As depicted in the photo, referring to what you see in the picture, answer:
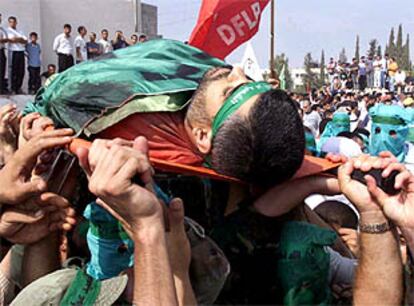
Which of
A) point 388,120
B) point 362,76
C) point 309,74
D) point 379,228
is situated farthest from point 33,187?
point 309,74

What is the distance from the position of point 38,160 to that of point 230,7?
286cm

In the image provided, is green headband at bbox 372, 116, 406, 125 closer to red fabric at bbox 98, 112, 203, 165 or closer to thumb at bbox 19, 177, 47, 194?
red fabric at bbox 98, 112, 203, 165

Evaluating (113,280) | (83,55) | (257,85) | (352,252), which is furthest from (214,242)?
(83,55)

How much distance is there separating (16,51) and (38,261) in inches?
472

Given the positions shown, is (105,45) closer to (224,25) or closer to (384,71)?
(224,25)

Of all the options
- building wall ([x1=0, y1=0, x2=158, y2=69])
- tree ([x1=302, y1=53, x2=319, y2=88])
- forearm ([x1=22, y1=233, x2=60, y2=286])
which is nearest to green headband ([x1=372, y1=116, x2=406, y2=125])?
forearm ([x1=22, y1=233, x2=60, y2=286])

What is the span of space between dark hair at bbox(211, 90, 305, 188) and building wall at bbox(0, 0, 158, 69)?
14.1 metres

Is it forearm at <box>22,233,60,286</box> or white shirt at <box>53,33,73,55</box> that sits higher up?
white shirt at <box>53,33,73,55</box>

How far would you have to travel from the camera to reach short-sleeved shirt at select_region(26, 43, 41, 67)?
1362 cm

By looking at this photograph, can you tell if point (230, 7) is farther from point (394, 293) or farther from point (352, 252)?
point (394, 293)

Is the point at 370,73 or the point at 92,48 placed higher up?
the point at 92,48

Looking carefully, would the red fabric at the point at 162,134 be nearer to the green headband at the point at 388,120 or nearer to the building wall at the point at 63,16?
the green headband at the point at 388,120

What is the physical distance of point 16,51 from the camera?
12.9 m

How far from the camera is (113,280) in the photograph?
1.45 m
